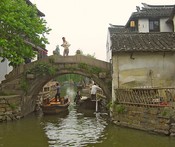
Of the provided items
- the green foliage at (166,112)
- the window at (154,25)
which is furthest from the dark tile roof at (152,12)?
the green foliage at (166,112)

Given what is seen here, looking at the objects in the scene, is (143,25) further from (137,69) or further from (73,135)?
(73,135)

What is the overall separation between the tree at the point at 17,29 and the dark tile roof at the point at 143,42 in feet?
13.3

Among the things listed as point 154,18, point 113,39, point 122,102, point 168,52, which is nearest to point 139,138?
point 122,102

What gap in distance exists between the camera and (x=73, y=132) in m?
13.2

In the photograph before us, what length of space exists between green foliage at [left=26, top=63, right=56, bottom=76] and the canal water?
308 cm

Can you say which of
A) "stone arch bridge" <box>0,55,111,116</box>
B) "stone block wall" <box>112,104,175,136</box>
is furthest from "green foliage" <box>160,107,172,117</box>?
"stone arch bridge" <box>0,55,111,116</box>

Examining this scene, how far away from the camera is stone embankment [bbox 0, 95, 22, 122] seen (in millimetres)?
15797

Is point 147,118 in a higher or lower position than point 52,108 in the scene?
lower

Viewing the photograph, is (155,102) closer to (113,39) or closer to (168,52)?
(168,52)

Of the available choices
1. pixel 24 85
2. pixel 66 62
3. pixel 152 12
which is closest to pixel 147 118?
pixel 66 62

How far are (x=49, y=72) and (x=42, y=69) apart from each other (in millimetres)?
477

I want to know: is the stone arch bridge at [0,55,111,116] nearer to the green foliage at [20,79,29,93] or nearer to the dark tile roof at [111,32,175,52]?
the green foliage at [20,79,29,93]

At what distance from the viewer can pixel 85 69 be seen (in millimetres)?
17422

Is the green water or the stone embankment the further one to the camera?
the stone embankment
